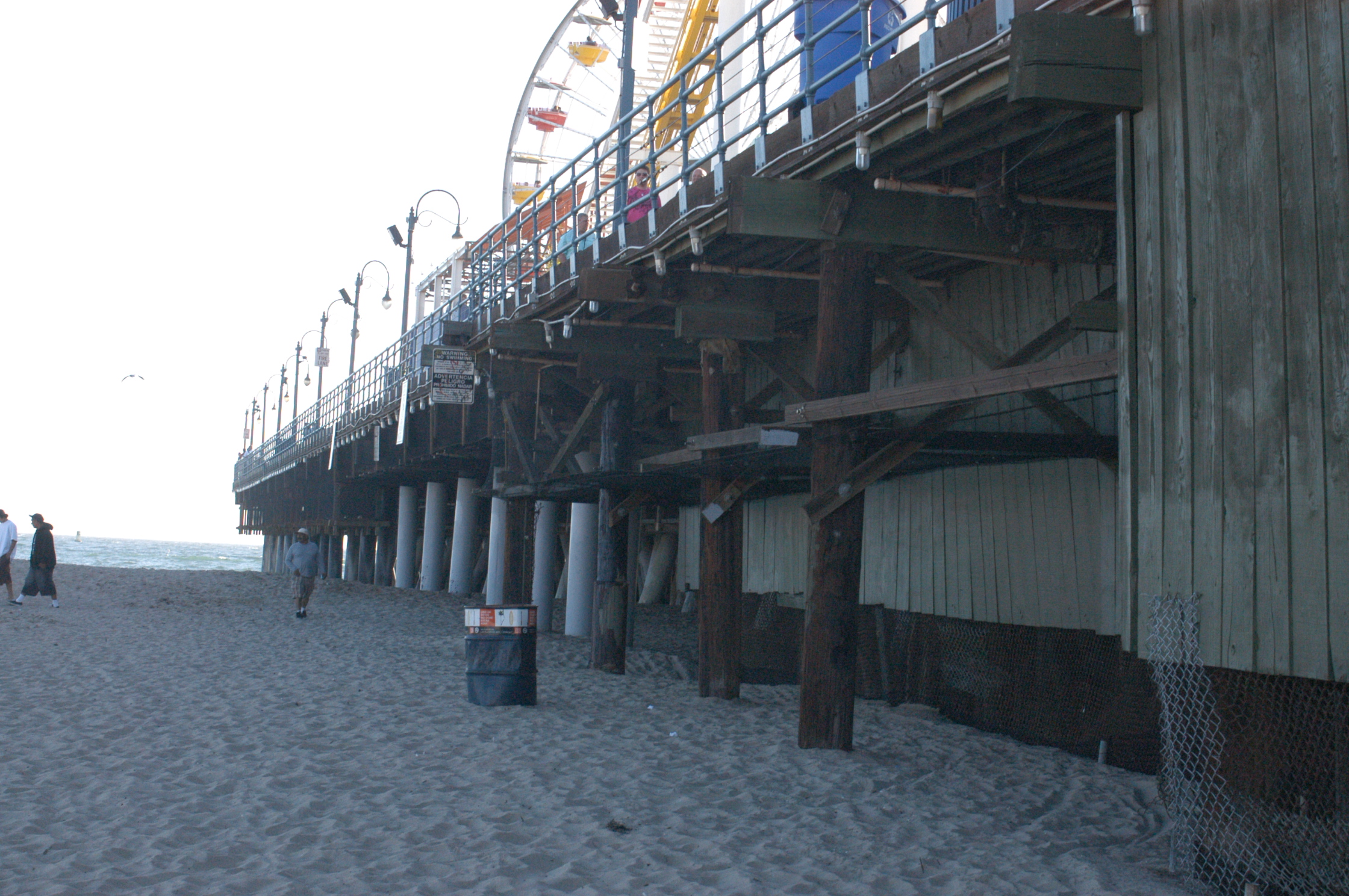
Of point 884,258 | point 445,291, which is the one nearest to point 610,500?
point 884,258

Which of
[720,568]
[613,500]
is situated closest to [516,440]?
[613,500]

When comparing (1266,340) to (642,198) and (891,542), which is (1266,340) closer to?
(642,198)

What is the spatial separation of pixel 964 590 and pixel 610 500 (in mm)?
5790

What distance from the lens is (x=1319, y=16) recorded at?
4914 mm

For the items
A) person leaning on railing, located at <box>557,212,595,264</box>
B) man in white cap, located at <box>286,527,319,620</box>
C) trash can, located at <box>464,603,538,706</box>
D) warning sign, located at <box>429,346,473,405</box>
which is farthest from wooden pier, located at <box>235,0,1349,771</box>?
man in white cap, located at <box>286,527,319,620</box>

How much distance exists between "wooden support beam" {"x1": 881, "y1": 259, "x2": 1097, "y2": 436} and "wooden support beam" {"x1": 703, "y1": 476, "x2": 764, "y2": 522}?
295 centimetres

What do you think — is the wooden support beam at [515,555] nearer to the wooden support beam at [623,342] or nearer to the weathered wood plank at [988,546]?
the wooden support beam at [623,342]

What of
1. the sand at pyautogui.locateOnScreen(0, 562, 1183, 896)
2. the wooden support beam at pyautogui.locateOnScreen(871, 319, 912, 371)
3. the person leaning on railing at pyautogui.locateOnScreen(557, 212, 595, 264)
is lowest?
the sand at pyautogui.locateOnScreen(0, 562, 1183, 896)

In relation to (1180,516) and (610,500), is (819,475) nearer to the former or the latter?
(1180,516)

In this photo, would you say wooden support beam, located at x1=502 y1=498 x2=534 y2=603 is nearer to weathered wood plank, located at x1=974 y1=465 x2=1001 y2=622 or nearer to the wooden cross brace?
weathered wood plank, located at x1=974 y1=465 x2=1001 y2=622

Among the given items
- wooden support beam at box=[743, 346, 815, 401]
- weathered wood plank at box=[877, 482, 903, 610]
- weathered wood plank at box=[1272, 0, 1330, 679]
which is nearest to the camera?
weathered wood plank at box=[1272, 0, 1330, 679]

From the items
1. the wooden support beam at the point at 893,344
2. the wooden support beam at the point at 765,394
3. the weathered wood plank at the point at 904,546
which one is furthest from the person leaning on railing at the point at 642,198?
the weathered wood plank at the point at 904,546

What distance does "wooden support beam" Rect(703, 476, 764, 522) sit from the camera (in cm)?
1119

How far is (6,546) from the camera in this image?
18.7 meters
